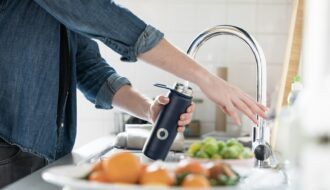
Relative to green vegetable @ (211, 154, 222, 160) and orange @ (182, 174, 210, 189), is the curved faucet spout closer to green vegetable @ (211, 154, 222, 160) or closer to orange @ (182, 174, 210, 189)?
green vegetable @ (211, 154, 222, 160)

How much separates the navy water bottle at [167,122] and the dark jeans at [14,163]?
371 millimetres

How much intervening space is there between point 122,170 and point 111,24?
0.55 m

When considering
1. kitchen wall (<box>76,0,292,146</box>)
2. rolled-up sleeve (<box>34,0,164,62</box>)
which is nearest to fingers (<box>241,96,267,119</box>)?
rolled-up sleeve (<box>34,0,164,62</box>)

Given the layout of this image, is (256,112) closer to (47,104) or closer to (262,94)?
(262,94)

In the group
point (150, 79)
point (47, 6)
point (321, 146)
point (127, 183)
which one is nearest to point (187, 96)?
point (47, 6)

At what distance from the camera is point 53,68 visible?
1.53 m

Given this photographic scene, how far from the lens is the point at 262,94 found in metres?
1.47

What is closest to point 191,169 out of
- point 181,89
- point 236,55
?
point 181,89

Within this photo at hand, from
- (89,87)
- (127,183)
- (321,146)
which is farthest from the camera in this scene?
(89,87)

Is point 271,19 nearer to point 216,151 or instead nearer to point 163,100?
point 163,100

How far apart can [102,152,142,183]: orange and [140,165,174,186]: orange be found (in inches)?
0.5

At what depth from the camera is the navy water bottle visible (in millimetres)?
1294

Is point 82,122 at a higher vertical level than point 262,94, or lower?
lower

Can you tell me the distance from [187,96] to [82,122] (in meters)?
1.96
